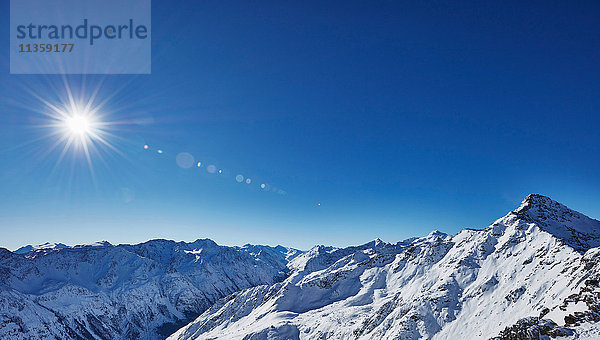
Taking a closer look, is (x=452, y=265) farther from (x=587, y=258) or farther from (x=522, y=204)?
(x=587, y=258)


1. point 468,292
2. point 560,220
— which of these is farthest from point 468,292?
point 560,220

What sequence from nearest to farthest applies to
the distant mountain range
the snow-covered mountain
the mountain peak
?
1. the distant mountain range
2. the snow-covered mountain
3. the mountain peak

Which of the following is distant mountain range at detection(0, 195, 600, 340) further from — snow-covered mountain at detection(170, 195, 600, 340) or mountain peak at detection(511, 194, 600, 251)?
mountain peak at detection(511, 194, 600, 251)

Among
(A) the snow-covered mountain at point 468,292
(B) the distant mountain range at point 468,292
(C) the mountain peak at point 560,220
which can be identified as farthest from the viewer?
(C) the mountain peak at point 560,220

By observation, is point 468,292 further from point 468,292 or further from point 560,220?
point 560,220

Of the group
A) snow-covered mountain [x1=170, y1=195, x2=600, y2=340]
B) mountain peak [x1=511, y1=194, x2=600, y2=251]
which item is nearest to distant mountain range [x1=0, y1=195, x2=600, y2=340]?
snow-covered mountain [x1=170, y1=195, x2=600, y2=340]

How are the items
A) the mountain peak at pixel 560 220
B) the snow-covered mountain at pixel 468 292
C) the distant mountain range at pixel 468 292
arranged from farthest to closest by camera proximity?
the mountain peak at pixel 560 220
the snow-covered mountain at pixel 468 292
the distant mountain range at pixel 468 292

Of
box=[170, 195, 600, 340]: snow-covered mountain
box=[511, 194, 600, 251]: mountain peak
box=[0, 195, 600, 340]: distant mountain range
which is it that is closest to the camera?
box=[0, 195, 600, 340]: distant mountain range

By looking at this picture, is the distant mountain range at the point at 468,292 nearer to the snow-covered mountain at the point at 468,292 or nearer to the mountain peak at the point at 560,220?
the snow-covered mountain at the point at 468,292

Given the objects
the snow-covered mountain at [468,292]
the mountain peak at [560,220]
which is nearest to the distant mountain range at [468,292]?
the snow-covered mountain at [468,292]
